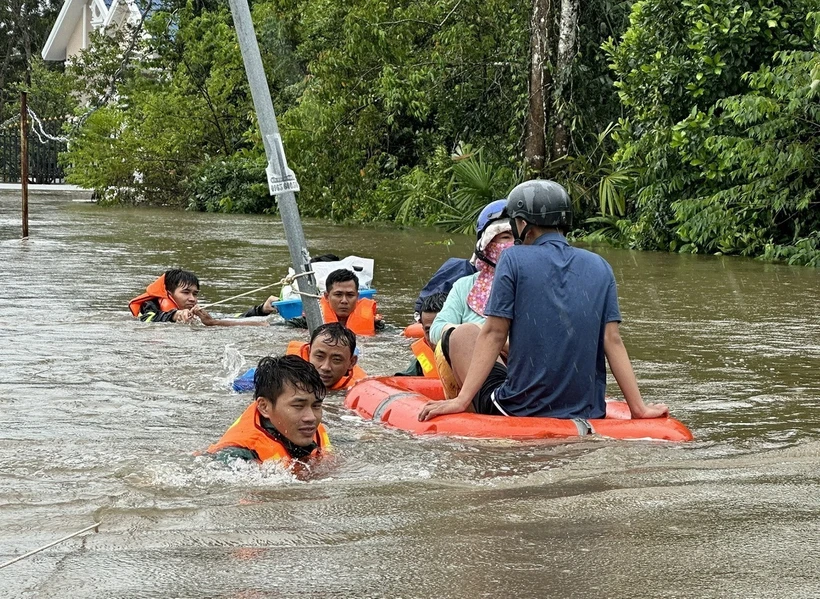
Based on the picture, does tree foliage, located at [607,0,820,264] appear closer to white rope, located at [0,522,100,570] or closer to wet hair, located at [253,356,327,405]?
wet hair, located at [253,356,327,405]

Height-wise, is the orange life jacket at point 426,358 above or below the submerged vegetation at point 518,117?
below

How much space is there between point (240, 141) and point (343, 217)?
34.4ft

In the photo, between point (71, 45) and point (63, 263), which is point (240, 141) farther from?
point (71, 45)

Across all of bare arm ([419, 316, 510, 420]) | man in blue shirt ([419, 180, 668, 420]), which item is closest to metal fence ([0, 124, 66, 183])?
bare arm ([419, 316, 510, 420])

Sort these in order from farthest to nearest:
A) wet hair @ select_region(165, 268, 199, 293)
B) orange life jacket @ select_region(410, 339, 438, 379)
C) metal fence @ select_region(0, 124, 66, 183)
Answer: metal fence @ select_region(0, 124, 66, 183)
wet hair @ select_region(165, 268, 199, 293)
orange life jacket @ select_region(410, 339, 438, 379)

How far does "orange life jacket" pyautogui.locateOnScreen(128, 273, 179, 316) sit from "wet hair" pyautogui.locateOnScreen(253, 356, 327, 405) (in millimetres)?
6119

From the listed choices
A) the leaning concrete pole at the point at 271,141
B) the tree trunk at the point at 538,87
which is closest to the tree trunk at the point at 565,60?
the tree trunk at the point at 538,87

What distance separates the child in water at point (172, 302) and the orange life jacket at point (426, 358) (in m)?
3.49

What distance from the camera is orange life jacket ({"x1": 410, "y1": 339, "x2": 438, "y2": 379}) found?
26.4 feet

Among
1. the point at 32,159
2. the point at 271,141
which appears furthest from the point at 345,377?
the point at 32,159

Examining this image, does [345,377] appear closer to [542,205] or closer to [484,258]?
[484,258]

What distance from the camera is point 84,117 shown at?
3319 centimetres

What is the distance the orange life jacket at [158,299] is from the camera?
11.6m

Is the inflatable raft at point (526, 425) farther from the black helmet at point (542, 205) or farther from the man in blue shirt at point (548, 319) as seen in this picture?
the black helmet at point (542, 205)
